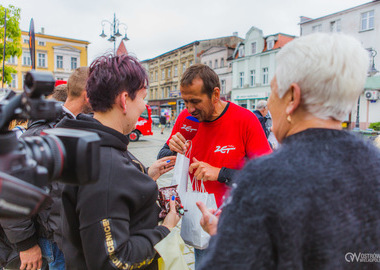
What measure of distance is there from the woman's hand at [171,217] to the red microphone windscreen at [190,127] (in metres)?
0.75

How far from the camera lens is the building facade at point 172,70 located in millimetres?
39406

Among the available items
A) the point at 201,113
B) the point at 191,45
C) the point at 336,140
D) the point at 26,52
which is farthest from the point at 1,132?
the point at 26,52

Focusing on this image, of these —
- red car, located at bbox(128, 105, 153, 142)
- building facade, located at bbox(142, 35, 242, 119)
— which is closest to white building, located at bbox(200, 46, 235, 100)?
building facade, located at bbox(142, 35, 242, 119)

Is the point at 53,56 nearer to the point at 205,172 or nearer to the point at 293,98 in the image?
the point at 205,172

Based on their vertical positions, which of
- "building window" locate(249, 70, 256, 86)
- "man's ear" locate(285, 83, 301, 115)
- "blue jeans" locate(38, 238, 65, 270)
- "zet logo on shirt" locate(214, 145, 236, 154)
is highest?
"building window" locate(249, 70, 256, 86)

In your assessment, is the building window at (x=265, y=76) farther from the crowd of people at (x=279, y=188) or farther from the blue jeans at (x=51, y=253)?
the crowd of people at (x=279, y=188)

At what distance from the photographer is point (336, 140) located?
94 centimetres

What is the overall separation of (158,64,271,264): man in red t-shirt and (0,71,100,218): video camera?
49.6 inches

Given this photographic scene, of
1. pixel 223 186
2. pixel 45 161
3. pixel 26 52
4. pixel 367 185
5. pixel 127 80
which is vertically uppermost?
pixel 26 52

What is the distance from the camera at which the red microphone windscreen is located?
7.53 feet

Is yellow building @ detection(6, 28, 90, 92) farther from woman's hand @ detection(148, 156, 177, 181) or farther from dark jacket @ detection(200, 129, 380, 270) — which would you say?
dark jacket @ detection(200, 129, 380, 270)

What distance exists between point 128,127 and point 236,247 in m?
0.91

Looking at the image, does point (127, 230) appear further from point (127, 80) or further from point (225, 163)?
point (225, 163)

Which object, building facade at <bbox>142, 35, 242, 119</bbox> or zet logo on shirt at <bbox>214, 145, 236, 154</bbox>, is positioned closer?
zet logo on shirt at <bbox>214, 145, 236, 154</bbox>
